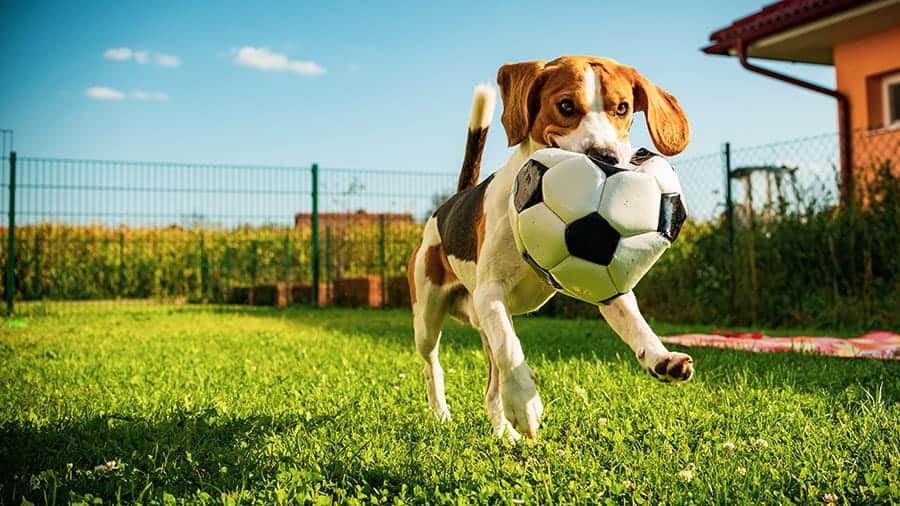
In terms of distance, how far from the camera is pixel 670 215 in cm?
280

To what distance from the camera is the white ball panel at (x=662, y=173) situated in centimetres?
279

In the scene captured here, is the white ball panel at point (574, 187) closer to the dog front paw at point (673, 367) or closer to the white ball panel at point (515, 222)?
the white ball panel at point (515, 222)

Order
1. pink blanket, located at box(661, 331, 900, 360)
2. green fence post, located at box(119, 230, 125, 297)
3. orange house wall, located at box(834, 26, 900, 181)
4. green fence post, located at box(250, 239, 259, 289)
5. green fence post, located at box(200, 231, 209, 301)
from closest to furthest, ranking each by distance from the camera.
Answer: pink blanket, located at box(661, 331, 900, 360) < orange house wall, located at box(834, 26, 900, 181) < green fence post, located at box(119, 230, 125, 297) < green fence post, located at box(250, 239, 259, 289) < green fence post, located at box(200, 231, 209, 301)

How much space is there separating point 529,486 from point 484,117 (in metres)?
2.29

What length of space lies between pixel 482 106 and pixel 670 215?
5.95 feet

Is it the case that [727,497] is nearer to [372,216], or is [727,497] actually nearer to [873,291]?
[873,291]

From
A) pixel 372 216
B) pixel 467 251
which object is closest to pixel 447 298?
pixel 467 251

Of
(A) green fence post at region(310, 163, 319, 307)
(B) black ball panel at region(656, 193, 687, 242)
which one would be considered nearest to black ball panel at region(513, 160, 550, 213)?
(B) black ball panel at region(656, 193, 687, 242)

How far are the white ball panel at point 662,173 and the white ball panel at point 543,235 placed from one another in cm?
35

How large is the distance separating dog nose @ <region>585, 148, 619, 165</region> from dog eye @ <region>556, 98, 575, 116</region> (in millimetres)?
215

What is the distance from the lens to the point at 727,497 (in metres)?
2.62

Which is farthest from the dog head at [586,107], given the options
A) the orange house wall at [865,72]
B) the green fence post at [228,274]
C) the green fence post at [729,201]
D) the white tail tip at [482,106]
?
the green fence post at [228,274]

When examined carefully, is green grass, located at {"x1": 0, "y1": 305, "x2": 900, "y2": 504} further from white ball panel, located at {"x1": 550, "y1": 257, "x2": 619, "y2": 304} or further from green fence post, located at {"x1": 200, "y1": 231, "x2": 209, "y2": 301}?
green fence post, located at {"x1": 200, "y1": 231, "x2": 209, "y2": 301}

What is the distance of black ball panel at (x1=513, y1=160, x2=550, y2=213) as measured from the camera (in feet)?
9.15
